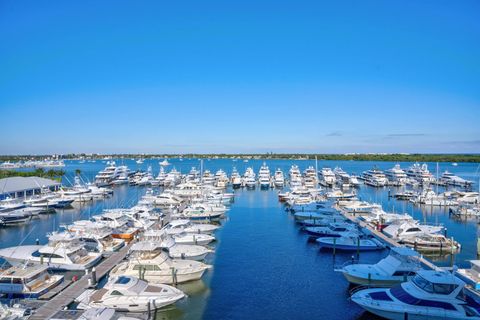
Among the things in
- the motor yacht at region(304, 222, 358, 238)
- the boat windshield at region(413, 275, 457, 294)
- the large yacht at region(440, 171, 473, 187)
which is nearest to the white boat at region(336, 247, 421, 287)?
the boat windshield at region(413, 275, 457, 294)

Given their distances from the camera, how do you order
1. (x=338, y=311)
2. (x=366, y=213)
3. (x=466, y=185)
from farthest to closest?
1. (x=466, y=185)
2. (x=366, y=213)
3. (x=338, y=311)

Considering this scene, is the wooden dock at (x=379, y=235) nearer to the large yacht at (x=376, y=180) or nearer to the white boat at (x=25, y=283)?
the white boat at (x=25, y=283)

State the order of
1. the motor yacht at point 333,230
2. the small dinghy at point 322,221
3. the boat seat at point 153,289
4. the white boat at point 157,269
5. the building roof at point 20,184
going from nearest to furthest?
the boat seat at point 153,289, the white boat at point 157,269, the motor yacht at point 333,230, the small dinghy at point 322,221, the building roof at point 20,184

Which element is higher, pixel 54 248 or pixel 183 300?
pixel 54 248

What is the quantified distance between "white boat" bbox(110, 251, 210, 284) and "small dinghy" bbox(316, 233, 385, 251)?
12.4m

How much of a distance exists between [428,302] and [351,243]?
13.5m

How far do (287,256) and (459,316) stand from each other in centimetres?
1486

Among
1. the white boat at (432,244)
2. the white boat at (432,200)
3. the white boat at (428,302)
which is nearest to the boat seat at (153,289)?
the white boat at (428,302)

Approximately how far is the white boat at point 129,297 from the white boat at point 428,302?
10.4 metres

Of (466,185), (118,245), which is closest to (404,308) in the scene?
(118,245)

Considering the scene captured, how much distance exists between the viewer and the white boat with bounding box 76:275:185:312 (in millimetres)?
19062

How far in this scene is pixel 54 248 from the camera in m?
26.6

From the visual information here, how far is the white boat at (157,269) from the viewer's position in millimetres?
23375

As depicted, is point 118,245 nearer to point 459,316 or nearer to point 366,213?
point 459,316
